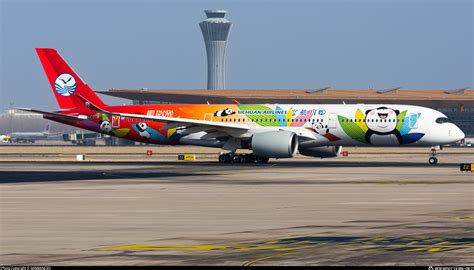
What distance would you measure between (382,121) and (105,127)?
21.3 metres

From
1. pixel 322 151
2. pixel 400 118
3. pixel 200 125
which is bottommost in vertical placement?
pixel 322 151

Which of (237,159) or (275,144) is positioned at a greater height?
(275,144)

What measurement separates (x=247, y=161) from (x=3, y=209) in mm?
41106

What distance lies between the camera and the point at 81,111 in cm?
7725

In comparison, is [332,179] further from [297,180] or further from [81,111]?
[81,111]

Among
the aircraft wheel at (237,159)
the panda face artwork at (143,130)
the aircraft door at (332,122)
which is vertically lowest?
the aircraft wheel at (237,159)

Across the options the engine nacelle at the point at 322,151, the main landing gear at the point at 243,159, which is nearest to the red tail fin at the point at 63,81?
the main landing gear at the point at 243,159

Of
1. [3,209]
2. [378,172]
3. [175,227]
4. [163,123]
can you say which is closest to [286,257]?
[175,227]

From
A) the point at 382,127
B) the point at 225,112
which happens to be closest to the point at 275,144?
the point at 382,127

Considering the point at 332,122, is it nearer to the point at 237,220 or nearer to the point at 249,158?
the point at 249,158

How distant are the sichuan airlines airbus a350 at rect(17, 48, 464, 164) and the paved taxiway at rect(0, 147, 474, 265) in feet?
56.4

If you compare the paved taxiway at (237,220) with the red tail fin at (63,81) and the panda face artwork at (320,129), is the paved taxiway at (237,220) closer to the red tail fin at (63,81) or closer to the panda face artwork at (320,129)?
the panda face artwork at (320,129)

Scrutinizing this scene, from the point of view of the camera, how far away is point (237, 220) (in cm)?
2805

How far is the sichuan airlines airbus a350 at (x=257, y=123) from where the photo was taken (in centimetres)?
6919
